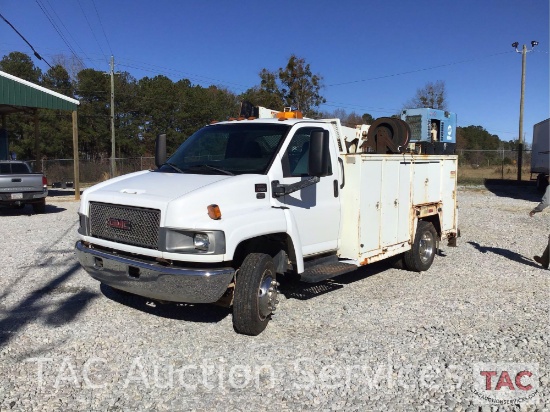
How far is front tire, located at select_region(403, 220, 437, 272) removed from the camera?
25.7 feet

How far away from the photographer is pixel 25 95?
61.4 ft

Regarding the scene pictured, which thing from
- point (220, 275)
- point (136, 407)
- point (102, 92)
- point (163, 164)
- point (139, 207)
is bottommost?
point (136, 407)

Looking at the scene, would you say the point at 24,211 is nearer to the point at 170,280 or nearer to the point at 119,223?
the point at 119,223

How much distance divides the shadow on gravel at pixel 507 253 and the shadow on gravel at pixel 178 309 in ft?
19.4

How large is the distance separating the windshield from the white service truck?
73.0ft

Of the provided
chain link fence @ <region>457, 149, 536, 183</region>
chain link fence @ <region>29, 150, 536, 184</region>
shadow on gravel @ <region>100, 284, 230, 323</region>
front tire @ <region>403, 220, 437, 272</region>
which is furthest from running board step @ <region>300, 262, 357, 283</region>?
chain link fence @ <region>457, 149, 536, 183</region>

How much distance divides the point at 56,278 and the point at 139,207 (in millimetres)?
3461

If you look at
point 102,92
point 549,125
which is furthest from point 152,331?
point 102,92

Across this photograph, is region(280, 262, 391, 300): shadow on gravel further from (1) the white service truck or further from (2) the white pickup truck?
(1) the white service truck

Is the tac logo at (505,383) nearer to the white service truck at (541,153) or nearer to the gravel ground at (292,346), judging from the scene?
the gravel ground at (292,346)

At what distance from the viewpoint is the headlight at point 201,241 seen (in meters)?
4.50

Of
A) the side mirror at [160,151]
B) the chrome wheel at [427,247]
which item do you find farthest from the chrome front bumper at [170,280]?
the chrome wheel at [427,247]

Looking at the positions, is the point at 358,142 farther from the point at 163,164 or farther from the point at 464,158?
the point at 464,158

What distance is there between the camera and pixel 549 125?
2450 cm
